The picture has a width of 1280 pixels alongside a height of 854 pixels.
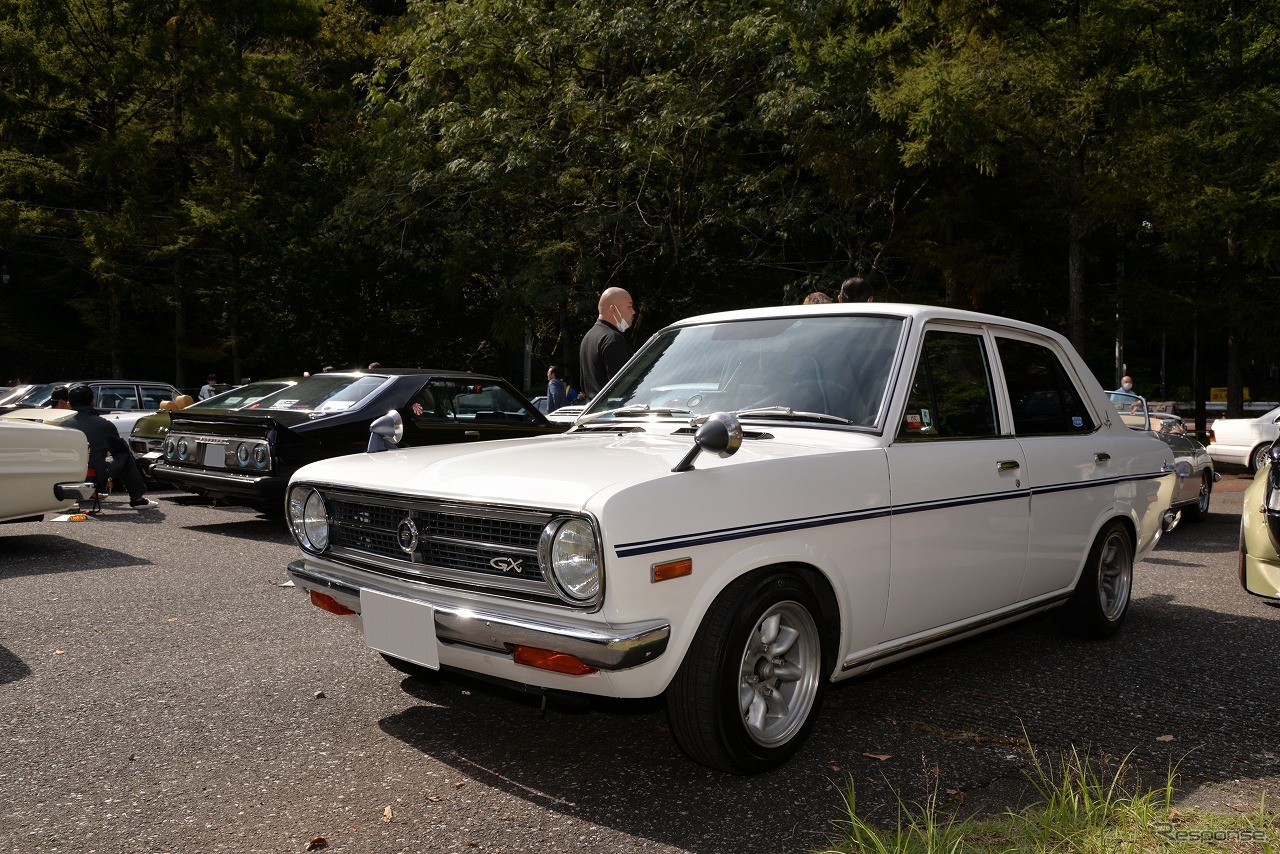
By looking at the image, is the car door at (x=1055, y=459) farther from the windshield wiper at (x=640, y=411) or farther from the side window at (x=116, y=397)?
the side window at (x=116, y=397)

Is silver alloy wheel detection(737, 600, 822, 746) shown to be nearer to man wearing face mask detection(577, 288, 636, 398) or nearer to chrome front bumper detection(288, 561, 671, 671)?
chrome front bumper detection(288, 561, 671, 671)

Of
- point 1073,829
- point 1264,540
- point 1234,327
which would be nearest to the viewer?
point 1073,829

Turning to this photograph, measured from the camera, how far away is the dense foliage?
54.0 ft

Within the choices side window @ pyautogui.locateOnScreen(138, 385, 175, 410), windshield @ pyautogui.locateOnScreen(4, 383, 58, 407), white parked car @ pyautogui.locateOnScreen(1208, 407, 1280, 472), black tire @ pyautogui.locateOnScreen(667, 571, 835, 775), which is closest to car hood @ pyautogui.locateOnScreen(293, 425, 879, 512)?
black tire @ pyautogui.locateOnScreen(667, 571, 835, 775)

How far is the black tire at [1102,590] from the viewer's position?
5.34 metres

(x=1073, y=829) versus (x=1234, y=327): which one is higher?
(x=1234, y=327)

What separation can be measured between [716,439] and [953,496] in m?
1.32

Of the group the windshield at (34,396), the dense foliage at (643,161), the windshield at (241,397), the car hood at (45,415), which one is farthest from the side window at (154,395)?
the windshield at (241,397)

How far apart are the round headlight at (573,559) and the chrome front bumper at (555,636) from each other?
111mm

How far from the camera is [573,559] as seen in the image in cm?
322

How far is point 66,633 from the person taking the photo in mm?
5695

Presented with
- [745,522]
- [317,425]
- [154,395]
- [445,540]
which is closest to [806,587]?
[745,522]

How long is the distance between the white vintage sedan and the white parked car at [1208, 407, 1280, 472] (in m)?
11.8

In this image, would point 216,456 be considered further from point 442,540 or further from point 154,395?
point 154,395
